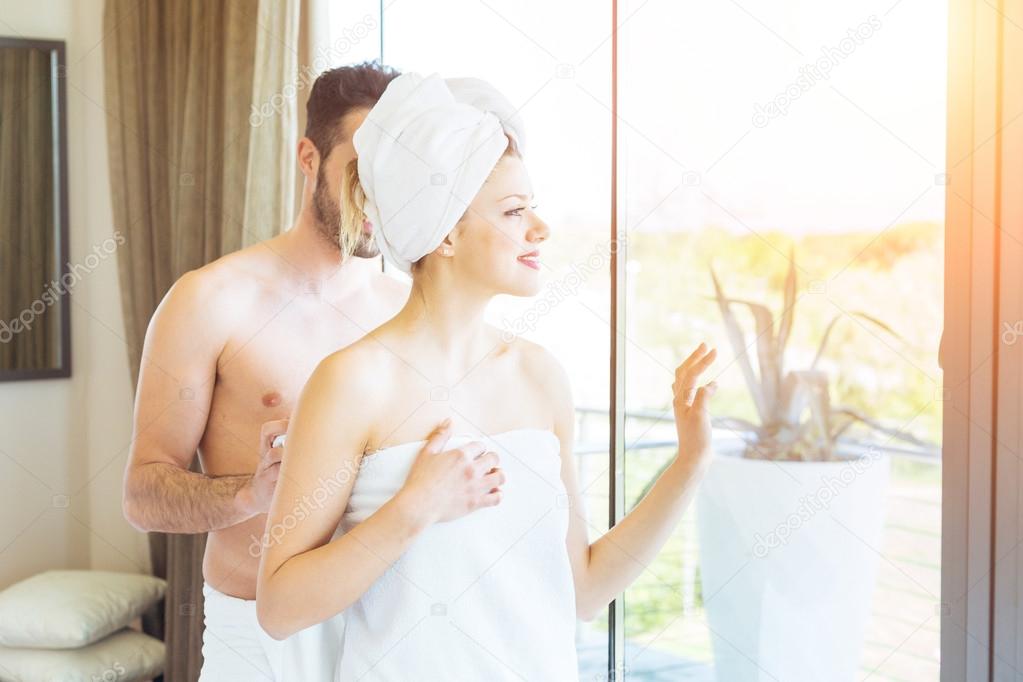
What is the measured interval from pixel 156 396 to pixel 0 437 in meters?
2.03

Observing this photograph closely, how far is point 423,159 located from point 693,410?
0.48 m

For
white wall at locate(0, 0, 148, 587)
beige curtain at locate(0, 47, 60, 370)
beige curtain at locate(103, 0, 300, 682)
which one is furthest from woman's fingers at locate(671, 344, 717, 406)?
beige curtain at locate(0, 47, 60, 370)

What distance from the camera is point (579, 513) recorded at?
5.02ft

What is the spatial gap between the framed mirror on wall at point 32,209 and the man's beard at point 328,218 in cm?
198

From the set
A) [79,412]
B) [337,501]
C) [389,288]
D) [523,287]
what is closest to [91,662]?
[79,412]

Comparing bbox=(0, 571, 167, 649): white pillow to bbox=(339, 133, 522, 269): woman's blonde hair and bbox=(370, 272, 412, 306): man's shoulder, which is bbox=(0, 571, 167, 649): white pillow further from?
bbox=(339, 133, 522, 269): woman's blonde hair

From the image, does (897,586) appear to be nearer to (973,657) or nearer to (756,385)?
(973,657)

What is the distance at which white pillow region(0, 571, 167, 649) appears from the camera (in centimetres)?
309

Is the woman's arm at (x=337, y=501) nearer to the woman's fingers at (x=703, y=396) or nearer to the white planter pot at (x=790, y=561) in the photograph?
the woman's fingers at (x=703, y=396)

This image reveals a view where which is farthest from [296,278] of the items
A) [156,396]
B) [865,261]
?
[865,261]

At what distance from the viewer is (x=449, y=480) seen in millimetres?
1284

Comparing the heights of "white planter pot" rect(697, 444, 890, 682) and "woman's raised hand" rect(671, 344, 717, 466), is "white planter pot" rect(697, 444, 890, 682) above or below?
below

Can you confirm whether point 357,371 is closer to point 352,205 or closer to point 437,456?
point 437,456

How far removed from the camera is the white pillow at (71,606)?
3.09 meters
